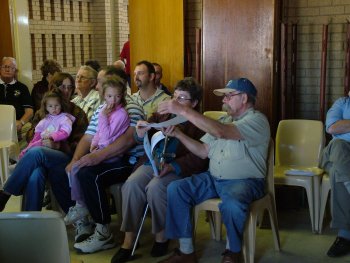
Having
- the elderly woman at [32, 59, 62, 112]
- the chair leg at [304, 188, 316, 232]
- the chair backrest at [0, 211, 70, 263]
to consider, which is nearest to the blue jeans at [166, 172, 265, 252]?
the chair leg at [304, 188, 316, 232]

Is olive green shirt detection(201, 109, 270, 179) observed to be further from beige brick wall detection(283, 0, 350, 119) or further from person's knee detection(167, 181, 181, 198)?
beige brick wall detection(283, 0, 350, 119)

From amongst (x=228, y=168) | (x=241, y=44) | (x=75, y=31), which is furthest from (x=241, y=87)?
(x=75, y=31)

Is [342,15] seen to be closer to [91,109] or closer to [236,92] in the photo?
[236,92]

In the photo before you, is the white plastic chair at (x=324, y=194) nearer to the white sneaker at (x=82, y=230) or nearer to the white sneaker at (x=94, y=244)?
the white sneaker at (x=94, y=244)

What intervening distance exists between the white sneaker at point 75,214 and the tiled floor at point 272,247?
0.73 feet

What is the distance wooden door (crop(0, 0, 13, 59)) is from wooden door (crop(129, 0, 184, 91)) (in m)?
2.33

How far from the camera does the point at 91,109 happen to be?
4.30 metres

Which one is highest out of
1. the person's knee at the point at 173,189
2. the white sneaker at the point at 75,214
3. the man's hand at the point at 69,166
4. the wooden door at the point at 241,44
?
the wooden door at the point at 241,44

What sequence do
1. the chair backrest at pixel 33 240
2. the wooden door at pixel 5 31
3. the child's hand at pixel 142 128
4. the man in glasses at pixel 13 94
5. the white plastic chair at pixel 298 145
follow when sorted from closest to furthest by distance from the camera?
1. the chair backrest at pixel 33 240
2. the child's hand at pixel 142 128
3. the white plastic chair at pixel 298 145
4. the man in glasses at pixel 13 94
5. the wooden door at pixel 5 31

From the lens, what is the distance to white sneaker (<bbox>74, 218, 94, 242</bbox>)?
360cm

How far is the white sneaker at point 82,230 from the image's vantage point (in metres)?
3.60

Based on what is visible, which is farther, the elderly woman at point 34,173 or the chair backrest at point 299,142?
the chair backrest at point 299,142

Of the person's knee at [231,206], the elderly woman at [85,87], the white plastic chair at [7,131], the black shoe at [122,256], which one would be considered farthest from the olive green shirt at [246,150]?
the white plastic chair at [7,131]

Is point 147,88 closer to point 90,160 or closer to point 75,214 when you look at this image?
point 90,160
